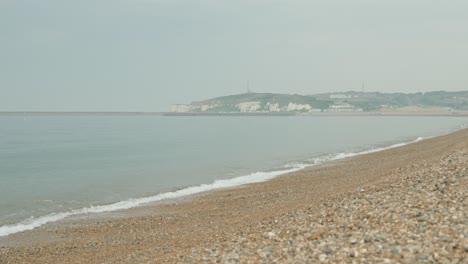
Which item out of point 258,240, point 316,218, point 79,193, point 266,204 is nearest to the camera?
point 258,240

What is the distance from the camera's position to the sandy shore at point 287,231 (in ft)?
28.9

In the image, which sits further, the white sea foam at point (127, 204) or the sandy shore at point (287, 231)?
the white sea foam at point (127, 204)

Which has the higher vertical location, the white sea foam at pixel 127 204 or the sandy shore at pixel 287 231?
the sandy shore at pixel 287 231

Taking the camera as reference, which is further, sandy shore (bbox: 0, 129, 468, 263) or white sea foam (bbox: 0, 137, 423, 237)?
white sea foam (bbox: 0, 137, 423, 237)

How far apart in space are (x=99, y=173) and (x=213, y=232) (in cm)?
2966

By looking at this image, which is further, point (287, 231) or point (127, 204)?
point (127, 204)

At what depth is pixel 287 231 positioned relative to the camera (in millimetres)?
11859

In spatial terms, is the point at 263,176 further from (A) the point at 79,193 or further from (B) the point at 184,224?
(B) the point at 184,224

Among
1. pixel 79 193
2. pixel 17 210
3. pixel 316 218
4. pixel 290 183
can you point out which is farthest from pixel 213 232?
pixel 79 193

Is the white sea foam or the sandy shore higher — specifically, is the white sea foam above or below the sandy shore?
below

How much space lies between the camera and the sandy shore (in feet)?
28.9

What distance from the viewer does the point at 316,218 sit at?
1268cm

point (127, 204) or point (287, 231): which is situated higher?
point (287, 231)

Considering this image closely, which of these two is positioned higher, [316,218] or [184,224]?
[316,218]
